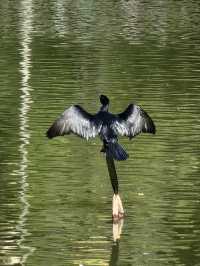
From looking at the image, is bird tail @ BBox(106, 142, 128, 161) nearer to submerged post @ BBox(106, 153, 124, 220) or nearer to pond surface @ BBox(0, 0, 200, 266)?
submerged post @ BBox(106, 153, 124, 220)

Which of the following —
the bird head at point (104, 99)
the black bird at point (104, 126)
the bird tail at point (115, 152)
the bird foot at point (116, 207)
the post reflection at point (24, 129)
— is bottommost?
the post reflection at point (24, 129)

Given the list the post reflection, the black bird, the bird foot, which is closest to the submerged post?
→ the bird foot

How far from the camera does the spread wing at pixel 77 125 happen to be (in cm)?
1323

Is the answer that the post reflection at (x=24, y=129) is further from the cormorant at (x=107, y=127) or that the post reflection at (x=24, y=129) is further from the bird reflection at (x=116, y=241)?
the cormorant at (x=107, y=127)

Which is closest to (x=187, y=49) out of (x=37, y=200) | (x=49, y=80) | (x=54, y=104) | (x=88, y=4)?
(x=49, y=80)

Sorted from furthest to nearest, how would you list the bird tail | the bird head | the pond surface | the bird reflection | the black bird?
the bird head
the black bird
the bird tail
the pond surface
the bird reflection

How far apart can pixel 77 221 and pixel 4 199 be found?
1601 millimetres

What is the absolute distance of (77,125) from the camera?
1337cm

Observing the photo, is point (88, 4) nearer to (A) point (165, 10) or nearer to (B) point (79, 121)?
(A) point (165, 10)

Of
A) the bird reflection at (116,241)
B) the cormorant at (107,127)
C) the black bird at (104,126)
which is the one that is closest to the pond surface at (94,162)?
the bird reflection at (116,241)

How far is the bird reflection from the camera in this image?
11.8m

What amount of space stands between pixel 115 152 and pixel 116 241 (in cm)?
101

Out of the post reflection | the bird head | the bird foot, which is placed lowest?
the post reflection

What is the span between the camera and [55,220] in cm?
1358
